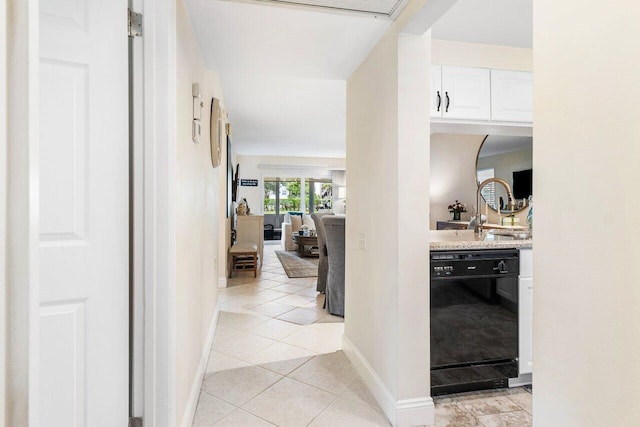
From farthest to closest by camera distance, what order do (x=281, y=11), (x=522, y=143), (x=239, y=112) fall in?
(x=239, y=112), (x=522, y=143), (x=281, y=11)

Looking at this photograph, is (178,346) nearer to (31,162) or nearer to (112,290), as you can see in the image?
(112,290)

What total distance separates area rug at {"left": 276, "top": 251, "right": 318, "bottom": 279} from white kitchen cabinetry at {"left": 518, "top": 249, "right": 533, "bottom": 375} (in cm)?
375

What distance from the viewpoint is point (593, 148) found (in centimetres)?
73

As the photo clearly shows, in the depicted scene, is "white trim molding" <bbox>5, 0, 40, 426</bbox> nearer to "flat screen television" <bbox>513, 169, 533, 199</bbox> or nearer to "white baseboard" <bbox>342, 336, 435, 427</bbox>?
"white baseboard" <bbox>342, 336, 435, 427</bbox>

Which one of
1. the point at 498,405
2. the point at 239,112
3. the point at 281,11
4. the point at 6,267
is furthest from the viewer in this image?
the point at 239,112

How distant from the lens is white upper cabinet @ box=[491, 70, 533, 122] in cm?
242

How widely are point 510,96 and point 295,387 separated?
96.1 inches

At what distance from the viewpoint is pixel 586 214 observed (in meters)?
0.74

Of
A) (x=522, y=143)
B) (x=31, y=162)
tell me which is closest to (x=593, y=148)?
(x=31, y=162)

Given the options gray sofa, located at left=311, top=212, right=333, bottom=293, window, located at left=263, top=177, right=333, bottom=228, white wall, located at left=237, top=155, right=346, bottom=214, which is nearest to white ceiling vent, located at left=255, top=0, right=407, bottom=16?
gray sofa, located at left=311, top=212, right=333, bottom=293

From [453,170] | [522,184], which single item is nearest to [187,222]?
[453,170]

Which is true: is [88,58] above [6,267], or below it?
A: above

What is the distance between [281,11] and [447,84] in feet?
3.91

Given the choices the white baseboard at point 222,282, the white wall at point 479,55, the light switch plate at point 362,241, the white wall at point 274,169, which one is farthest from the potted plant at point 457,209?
the white wall at point 274,169
